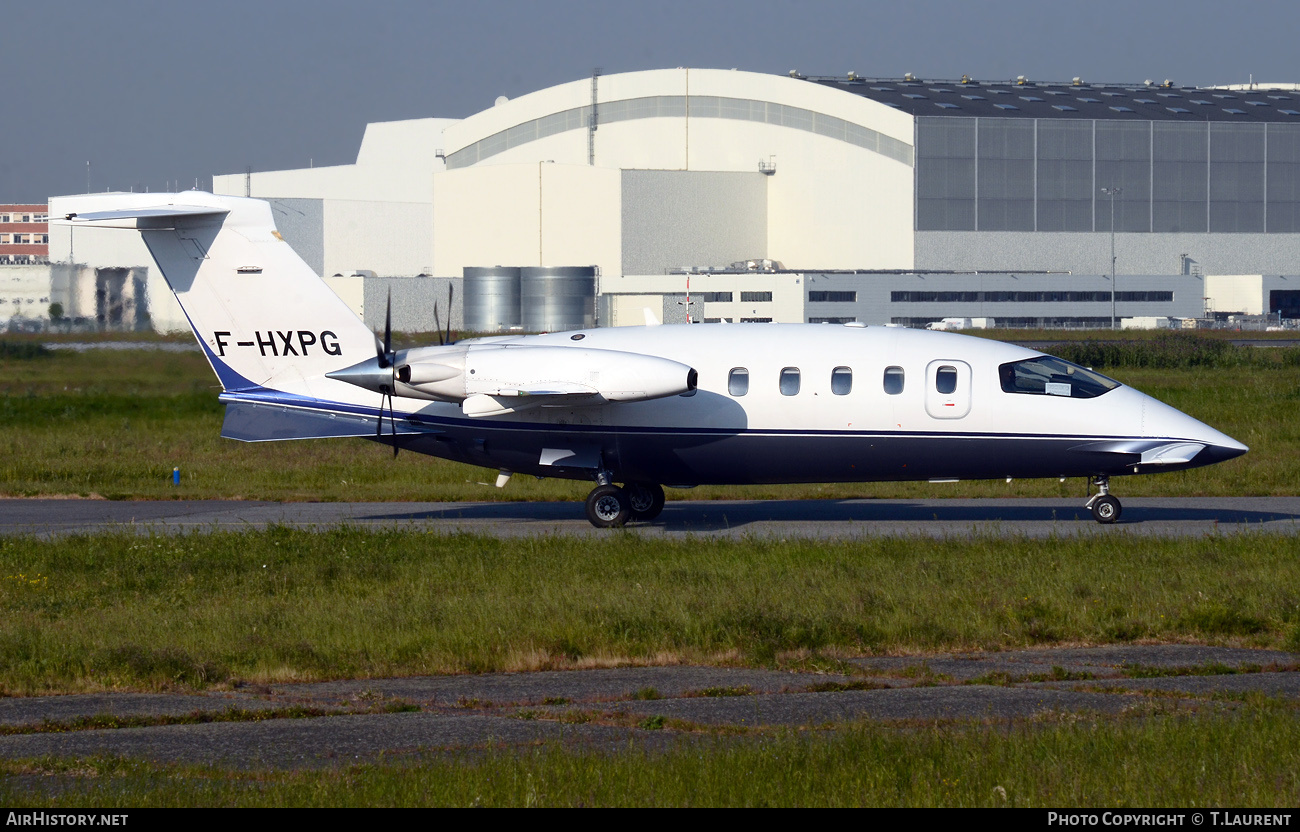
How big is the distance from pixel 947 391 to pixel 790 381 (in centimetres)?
256

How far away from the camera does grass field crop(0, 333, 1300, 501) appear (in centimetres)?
2789

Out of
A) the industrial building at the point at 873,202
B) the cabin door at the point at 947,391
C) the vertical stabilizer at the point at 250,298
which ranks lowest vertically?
the cabin door at the point at 947,391

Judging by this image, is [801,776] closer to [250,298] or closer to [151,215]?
[250,298]

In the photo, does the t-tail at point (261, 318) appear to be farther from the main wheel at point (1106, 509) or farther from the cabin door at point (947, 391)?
the main wheel at point (1106, 509)

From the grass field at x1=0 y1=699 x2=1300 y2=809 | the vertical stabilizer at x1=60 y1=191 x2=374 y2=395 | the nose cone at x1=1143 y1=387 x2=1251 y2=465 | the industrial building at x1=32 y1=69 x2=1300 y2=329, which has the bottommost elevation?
the grass field at x1=0 y1=699 x2=1300 y2=809

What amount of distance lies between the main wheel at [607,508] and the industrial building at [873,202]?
68.6 meters

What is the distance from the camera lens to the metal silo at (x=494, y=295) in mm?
96562

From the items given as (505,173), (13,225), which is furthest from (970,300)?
(13,225)

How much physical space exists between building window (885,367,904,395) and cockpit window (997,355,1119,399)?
5.48 ft

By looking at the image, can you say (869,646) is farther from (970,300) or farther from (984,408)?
(970,300)

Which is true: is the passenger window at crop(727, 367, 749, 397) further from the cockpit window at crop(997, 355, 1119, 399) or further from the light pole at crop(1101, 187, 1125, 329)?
the light pole at crop(1101, 187, 1125, 329)

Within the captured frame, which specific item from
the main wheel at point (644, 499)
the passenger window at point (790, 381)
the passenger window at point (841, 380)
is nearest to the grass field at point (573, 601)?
the passenger window at point (841, 380)

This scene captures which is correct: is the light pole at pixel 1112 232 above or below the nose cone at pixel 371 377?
above

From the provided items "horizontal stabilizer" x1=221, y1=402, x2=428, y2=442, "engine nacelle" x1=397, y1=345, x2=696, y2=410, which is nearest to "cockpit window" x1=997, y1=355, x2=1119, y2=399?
"engine nacelle" x1=397, y1=345, x2=696, y2=410
